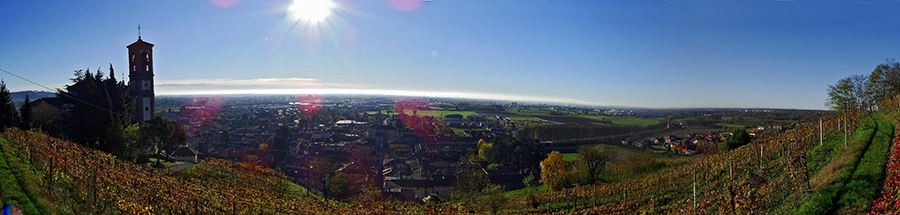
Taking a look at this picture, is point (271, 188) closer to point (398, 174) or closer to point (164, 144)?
point (164, 144)

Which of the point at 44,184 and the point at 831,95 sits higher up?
the point at 831,95

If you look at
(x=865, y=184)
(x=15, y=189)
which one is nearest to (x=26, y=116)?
(x=15, y=189)

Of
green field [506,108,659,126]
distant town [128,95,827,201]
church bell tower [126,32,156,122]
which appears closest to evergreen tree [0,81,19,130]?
distant town [128,95,827,201]

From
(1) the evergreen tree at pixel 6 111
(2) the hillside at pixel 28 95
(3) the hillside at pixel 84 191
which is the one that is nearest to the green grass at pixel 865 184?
(3) the hillside at pixel 84 191

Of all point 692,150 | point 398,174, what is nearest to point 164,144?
point 398,174

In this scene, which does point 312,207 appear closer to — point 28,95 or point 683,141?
point 28,95

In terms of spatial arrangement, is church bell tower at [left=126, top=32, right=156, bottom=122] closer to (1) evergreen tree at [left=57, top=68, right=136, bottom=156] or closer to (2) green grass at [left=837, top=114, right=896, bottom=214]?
(1) evergreen tree at [left=57, top=68, right=136, bottom=156]
